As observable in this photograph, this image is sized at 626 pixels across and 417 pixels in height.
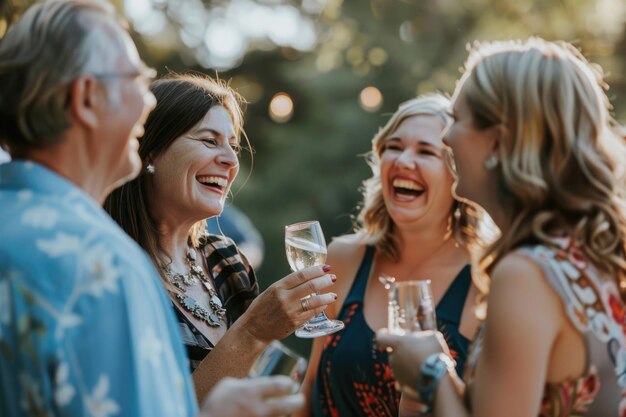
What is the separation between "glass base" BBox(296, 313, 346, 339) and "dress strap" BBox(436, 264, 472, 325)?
2.19 feet

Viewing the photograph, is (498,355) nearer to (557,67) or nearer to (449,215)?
(557,67)

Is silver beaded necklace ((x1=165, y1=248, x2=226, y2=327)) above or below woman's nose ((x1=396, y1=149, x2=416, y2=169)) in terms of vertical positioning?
below

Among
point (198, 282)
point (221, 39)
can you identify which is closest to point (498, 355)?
point (198, 282)

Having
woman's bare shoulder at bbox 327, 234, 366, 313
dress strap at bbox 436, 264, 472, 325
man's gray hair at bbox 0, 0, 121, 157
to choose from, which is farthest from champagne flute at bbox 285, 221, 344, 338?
man's gray hair at bbox 0, 0, 121, 157

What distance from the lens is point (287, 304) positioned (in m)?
3.38

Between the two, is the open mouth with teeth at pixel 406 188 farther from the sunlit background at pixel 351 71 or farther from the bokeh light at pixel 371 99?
the bokeh light at pixel 371 99

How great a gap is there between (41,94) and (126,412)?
0.74 m

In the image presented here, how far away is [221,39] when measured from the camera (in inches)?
539

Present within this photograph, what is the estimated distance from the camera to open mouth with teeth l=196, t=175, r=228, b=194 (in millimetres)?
3711

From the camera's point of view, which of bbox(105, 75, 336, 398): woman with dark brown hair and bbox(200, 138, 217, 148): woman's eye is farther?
bbox(200, 138, 217, 148): woman's eye

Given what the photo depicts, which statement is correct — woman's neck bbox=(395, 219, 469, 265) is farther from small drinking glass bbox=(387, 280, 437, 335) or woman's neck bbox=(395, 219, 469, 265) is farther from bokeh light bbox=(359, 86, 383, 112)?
bokeh light bbox=(359, 86, 383, 112)

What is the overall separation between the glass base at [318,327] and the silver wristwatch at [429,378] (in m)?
1.09

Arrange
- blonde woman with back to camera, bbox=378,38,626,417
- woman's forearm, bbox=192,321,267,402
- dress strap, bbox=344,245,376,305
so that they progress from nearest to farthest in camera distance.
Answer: blonde woman with back to camera, bbox=378,38,626,417 < woman's forearm, bbox=192,321,267,402 < dress strap, bbox=344,245,376,305

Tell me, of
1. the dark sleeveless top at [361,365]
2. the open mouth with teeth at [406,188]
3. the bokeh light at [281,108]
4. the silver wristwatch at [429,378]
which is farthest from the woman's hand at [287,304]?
the bokeh light at [281,108]
